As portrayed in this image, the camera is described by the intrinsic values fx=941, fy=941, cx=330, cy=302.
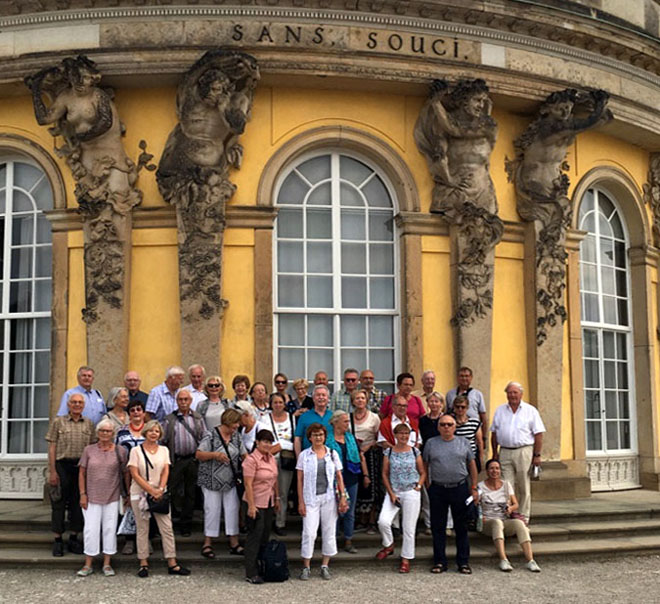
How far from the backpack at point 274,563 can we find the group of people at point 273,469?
0.07 meters

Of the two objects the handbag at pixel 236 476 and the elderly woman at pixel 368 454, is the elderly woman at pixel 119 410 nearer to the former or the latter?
the handbag at pixel 236 476

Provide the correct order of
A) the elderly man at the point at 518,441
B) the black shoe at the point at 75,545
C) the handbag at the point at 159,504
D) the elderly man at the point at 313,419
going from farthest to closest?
the elderly man at the point at 518,441, the elderly man at the point at 313,419, the black shoe at the point at 75,545, the handbag at the point at 159,504

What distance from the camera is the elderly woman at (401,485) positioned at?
909 centimetres

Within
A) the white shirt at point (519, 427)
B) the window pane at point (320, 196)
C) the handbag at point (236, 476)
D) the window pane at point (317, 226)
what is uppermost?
the window pane at point (320, 196)

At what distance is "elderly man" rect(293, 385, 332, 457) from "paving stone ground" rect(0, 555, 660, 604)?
118 centimetres

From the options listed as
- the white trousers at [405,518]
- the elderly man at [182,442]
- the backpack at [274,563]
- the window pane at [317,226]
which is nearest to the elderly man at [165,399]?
the elderly man at [182,442]

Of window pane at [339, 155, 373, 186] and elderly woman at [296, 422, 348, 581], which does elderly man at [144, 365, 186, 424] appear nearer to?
elderly woman at [296, 422, 348, 581]

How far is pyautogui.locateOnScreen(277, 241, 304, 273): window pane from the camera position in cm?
1198

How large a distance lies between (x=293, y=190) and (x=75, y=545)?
519 cm

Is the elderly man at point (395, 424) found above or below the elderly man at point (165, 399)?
below

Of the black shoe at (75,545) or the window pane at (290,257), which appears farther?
the window pane at (290,257)

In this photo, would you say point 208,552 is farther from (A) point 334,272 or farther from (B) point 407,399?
(A) point 334,272

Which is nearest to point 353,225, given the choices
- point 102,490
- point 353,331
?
point 353,331

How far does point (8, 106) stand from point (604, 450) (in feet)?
31.6
